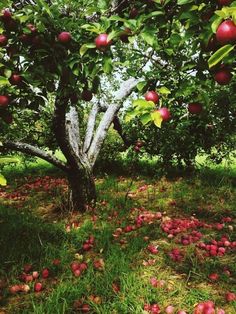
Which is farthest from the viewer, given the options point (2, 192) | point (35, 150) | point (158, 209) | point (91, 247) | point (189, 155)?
point (189, 155)

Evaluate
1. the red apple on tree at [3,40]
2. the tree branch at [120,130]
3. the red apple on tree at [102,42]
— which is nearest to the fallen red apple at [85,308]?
the red apple on tree at [102,42]

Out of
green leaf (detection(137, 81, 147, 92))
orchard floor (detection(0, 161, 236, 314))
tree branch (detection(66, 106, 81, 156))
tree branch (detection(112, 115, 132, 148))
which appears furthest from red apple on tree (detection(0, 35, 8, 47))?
tree branch (detection(112, 115, 132, 148))

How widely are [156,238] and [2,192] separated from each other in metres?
4.10

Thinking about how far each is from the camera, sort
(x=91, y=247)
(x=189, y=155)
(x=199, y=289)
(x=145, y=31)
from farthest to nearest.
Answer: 1. (x=189, y=155)
2. (x=91, y=247)
3. (x=199, y=289)
4. (x=145, y=31)

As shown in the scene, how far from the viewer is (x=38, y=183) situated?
26.4 feet

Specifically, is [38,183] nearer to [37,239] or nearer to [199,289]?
[37,239]

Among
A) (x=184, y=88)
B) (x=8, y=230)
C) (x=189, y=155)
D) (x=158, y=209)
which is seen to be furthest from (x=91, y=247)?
(x=189, y=155)

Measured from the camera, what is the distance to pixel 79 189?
5973 millimetres

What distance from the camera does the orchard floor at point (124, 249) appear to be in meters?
3.32

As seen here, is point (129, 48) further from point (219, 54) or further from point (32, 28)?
point (219, 54)

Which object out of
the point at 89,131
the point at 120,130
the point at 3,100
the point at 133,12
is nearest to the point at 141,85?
the point at 133,12

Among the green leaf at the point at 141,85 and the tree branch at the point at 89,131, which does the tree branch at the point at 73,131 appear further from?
the green leaf at the point at 141,85

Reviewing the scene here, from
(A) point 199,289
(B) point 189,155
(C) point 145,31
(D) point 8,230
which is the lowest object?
(A) point 199,289

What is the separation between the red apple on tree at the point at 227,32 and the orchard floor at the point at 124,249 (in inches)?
88.9
